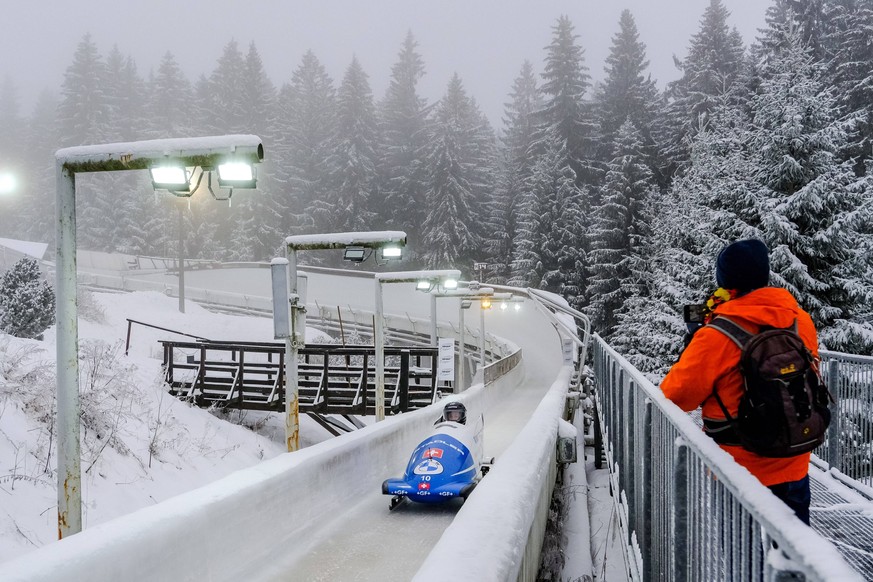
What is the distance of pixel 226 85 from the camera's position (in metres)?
57.8

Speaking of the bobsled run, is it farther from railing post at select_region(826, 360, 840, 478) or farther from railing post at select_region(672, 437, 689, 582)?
railing post at select_region(672, 437, 689, 582)

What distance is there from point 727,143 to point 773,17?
1801 centimetres

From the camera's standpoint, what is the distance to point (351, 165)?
51.8m

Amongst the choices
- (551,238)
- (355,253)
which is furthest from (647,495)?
(551,238)

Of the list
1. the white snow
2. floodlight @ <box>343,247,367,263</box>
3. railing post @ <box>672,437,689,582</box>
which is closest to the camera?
railing post @ <box>672,437,689,582</box>

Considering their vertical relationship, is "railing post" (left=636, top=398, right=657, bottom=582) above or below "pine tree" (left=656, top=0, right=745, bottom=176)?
below

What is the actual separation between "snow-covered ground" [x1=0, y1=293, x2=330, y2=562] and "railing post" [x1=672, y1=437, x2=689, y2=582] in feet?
20.7

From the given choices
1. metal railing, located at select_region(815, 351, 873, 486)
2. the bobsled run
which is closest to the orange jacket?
metal railing, located at select_region(815, 351, 873, 486)

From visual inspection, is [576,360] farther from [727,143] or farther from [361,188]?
[361,188]

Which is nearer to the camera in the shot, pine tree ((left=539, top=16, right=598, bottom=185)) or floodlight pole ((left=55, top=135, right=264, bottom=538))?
floodlight pole ((left=55, top=135, right=264, bottom=538))

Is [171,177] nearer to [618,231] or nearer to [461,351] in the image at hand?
[461,351]

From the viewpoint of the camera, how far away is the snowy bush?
17.9m

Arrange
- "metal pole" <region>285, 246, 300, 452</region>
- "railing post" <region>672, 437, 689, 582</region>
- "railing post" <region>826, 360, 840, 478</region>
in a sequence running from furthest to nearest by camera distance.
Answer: "metal pole" <region>285, 246, 300, 452</region> < "railing post" <region>826, 360, 840, 478</region> < "railing post" <region>672, 437, 689, 582</region>

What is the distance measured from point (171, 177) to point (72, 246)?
105cm
